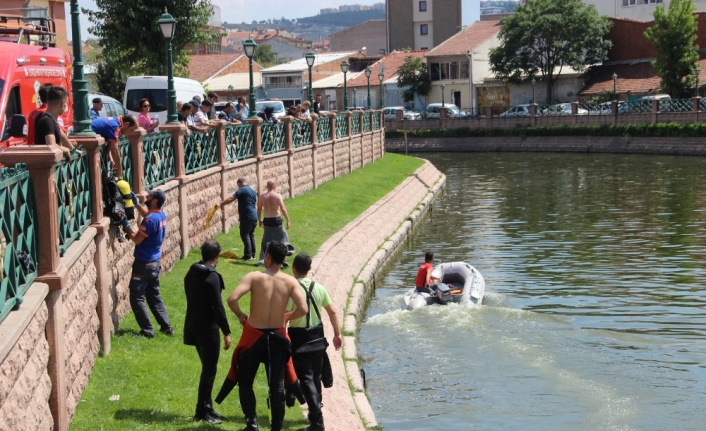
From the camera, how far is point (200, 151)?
66.4 feet

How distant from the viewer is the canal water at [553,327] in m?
14.1

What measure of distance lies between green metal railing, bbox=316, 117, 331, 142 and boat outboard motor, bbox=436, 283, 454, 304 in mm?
13638

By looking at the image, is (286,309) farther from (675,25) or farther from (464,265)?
(675,25)

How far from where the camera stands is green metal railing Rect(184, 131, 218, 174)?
19.3 m

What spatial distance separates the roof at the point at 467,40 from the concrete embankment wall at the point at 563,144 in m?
13.4

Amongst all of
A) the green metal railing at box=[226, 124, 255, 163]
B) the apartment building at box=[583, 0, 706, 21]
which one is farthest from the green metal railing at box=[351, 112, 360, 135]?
the apartment building at box=[583, 0, 706, 21]

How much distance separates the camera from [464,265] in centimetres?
2225

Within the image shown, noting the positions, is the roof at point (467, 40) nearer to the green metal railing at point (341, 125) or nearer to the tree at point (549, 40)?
the tree at point (549, 40)

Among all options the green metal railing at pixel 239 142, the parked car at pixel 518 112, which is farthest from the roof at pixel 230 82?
the green metal railing at pixel 239 142

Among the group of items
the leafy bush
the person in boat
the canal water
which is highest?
the leafy bush

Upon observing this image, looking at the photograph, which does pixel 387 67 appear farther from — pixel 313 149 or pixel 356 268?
pixel 356 268

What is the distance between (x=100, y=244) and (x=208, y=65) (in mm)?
86677

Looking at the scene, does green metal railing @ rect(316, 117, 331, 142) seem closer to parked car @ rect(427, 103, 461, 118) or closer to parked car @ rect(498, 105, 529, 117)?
parked car @ rect(498, 105, 529, 117)

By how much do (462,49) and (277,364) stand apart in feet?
244
